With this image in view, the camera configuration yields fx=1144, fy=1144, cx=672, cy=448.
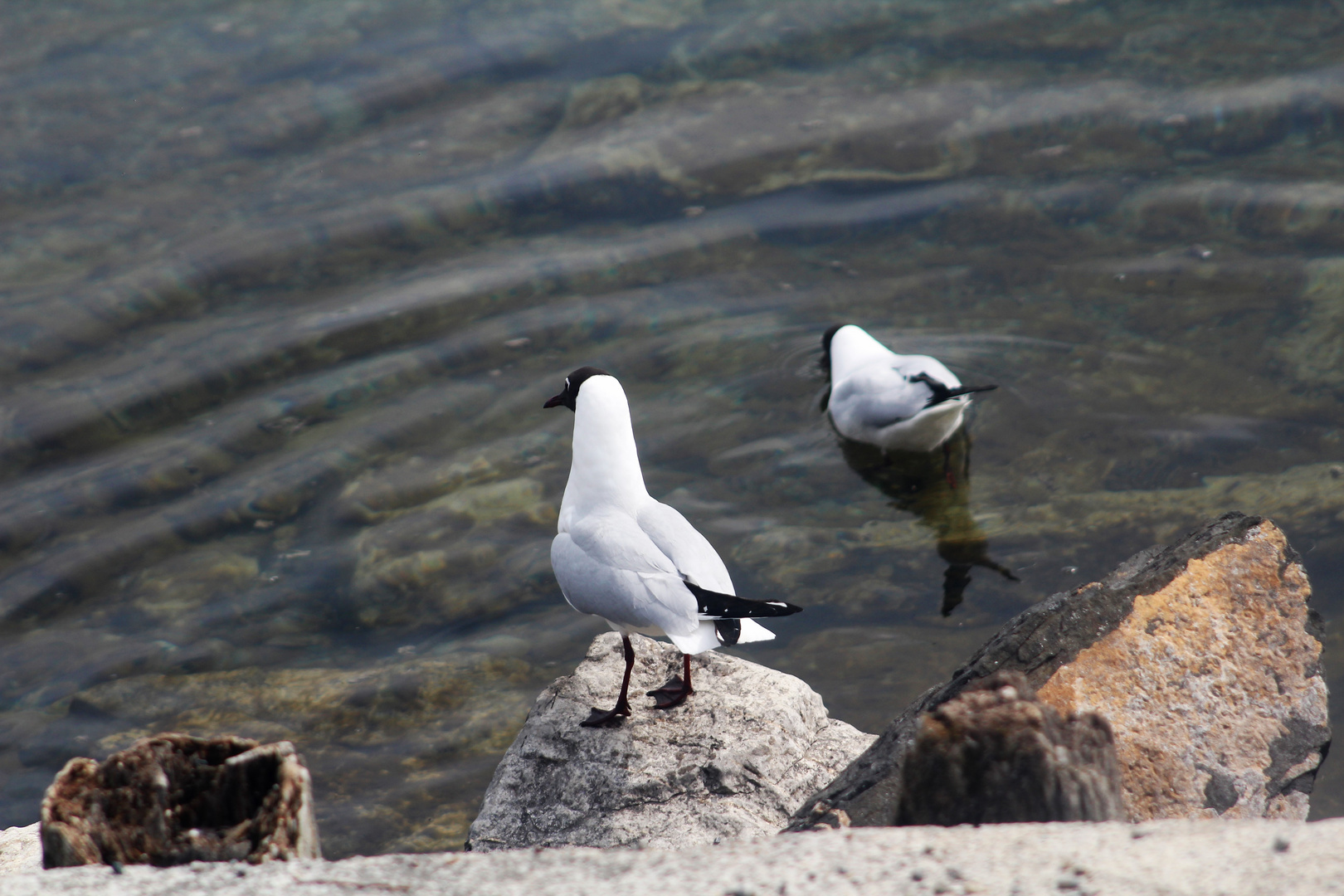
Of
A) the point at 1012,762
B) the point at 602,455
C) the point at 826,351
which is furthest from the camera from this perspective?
the point at 826,351

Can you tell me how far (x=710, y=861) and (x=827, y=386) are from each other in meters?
4.84

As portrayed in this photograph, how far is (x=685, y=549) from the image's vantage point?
3.91 metres

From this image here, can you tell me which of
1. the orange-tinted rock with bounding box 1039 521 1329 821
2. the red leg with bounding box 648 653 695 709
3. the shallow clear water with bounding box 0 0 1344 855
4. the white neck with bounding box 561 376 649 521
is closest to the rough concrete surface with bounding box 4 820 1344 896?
the orange-tinted rock with bounding box 1039 521 1329 821

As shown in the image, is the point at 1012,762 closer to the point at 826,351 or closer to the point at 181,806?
the point at 181,806

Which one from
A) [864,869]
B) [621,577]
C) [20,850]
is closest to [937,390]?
[621,577]

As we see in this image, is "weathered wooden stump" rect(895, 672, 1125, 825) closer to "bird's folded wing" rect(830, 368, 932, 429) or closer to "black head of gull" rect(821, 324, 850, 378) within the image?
"bird's folded wing" rect(830, 368, 932, 429)

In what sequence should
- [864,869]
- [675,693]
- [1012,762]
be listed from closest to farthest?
[864,869]
[1012,762]
[675,693]

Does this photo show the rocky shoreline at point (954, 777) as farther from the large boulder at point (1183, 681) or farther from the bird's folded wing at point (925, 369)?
the bird's folded wing at point (925, 369)

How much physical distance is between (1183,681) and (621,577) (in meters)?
1.71

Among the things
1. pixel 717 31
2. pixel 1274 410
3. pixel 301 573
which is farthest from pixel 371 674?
pixel 717 31

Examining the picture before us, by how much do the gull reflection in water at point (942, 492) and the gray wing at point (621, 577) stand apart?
1905 mm

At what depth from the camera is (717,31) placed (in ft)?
30.8

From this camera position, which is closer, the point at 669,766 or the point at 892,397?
the point at 669,766

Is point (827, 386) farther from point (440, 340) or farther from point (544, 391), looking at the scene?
point (440, 340)
